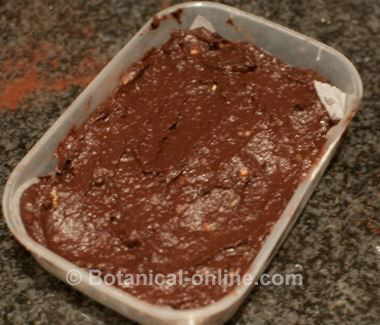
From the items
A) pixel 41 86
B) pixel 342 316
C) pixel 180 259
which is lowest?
pixel 342 316

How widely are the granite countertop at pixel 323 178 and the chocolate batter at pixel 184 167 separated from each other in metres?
0.16

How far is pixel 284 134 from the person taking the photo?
59.0 inches

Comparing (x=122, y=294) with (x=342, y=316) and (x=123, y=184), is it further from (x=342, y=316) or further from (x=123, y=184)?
(x=342, y=316)

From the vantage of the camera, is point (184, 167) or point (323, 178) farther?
point (323, 178)

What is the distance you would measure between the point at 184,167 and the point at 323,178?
1.22ft

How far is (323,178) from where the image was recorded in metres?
1.61

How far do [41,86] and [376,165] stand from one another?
91 cm

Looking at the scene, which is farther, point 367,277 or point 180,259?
point 367,277

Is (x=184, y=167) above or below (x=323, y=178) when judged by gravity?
above

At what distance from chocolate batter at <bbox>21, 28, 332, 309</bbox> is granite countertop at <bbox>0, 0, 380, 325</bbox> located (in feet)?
0.51

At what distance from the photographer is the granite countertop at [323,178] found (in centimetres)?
142

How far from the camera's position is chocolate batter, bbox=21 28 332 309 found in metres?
1.33

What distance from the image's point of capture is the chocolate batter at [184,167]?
1.33 m

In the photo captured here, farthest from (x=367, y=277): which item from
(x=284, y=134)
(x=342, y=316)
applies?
(x=284, y=134)
